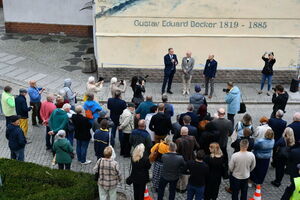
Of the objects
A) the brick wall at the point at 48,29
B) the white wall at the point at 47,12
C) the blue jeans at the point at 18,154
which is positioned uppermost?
the white wall at the point at 47,12

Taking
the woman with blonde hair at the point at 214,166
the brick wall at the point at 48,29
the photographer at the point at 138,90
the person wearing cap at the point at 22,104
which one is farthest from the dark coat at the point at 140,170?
the brick wall at the point at 48,29

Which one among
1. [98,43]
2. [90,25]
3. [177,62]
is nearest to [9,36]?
[90,25]

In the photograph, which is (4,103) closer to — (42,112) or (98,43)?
(42,112)

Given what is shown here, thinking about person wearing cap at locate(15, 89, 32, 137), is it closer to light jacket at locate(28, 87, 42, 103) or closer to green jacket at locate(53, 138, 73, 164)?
light jacket at locate(28, 87, 42, 103)

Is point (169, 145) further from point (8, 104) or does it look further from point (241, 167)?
point (8, 104)

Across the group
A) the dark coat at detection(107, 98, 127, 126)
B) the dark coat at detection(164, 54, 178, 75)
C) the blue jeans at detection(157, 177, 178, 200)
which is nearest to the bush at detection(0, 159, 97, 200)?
the blue jeans at detection(157, 177, 178, 200)

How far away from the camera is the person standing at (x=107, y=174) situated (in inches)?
317

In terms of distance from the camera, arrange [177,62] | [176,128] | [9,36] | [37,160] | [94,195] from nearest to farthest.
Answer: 1. [94,195]
2. [176,128]
3. [37,160]
4. [177,62]
5. [9,36]

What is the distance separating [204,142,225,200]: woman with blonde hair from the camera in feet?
27.5

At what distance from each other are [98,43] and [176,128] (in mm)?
6495

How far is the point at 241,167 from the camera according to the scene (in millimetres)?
8539

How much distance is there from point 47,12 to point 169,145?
14.2 metres

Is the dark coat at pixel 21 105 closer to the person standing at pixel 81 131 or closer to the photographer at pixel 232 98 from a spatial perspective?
the person standing at pixel 81 131

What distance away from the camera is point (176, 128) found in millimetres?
9727
